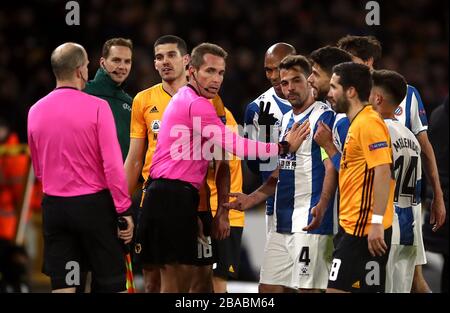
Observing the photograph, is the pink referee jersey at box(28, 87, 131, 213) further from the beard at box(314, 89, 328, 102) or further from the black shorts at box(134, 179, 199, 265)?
the beard at box(314, 89, 328, 102)

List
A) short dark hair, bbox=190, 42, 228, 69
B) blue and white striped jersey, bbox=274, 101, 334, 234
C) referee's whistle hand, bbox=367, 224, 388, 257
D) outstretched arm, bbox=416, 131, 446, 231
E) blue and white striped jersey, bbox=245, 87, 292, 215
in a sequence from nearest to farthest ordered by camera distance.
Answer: referee's whistle hand, bbox=367, 224, 388, 257 < short dark hair, bbox=190, 42, 228, 69 < blue and white striped jersey, bbox=274, 101, 334, 234 < outstretched arm, bbox=416, 131, 446, 231 < blue and white striped jersey, bbox=245, 87, 292, 215

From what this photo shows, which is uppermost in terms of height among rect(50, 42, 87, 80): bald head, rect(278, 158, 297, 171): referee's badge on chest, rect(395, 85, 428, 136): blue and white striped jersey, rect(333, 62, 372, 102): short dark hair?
rect(50, 42, 87, 80): bald head

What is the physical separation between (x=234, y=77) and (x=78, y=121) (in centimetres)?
669

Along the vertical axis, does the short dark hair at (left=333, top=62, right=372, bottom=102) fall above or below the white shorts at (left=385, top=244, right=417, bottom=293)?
above

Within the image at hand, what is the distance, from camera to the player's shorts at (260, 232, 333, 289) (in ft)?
22.6

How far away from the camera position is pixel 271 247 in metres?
7.11

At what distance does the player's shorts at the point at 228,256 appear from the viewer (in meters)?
7.97

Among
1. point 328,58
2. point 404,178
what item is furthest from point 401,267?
point 328,58

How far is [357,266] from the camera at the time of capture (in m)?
6.12

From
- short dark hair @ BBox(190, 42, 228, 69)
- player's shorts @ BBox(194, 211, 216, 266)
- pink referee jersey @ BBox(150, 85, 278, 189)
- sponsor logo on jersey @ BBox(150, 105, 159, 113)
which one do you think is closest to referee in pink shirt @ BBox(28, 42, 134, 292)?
pink referee jersey @ BBox(150, 85, 278, 189)

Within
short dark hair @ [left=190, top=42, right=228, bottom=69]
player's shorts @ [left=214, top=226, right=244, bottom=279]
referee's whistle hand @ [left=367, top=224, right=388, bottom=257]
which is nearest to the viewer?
→ referee's whistle hand @ [left=367, top=224, right=388, bottom=257]

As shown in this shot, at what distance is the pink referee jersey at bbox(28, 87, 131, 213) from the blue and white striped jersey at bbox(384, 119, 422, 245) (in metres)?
1.73

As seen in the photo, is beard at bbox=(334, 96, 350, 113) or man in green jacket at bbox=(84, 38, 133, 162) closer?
beard at bbox=(334, 96, 350, 113)
